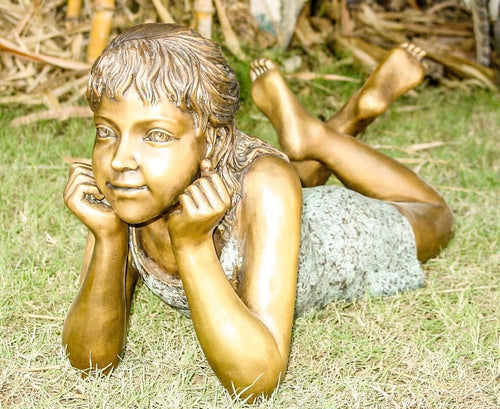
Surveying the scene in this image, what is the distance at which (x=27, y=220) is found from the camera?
149 inches

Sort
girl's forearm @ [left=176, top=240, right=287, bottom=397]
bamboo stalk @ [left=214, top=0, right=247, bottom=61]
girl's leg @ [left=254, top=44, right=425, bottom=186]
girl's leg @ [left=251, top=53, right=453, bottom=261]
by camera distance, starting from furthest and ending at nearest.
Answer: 1. bamboo stalk @ [left=214, top=0, right=247, bottom=61]
2. girl's leg @ [left=254, top=44, right=425, bottom=186]
3. girl's leg @ [left=251, top=53, right=453, bottom=261]
4. girl's forearm @ [left=176, top=240, right=287, bottom=397]

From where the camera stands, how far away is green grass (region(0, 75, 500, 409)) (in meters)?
2.65

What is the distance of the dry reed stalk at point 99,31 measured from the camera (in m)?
4.98

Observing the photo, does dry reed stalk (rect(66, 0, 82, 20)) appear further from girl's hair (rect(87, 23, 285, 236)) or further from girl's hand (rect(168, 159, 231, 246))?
girl's hand (rect(168, 159, 231, 246))

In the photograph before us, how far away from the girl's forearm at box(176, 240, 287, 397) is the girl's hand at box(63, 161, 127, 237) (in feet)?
0.89

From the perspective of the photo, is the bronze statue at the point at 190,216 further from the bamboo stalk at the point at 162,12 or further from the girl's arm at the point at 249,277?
the bamboo stalk at the point at 162,12

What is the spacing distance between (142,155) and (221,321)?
1.74 ft

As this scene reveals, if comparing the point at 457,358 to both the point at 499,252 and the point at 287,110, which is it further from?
the point at 287,110

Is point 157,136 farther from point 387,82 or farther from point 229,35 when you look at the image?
point 229,35

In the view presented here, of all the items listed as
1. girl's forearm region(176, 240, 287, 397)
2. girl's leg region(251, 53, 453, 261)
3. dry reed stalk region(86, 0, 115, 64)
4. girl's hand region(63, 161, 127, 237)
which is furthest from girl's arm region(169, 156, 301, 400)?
dry reed stalk region(86, 0, 115, 64)

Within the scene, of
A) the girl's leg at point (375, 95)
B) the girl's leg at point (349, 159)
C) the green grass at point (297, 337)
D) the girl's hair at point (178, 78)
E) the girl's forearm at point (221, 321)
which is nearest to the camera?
the girl's hair at point (178, 78)

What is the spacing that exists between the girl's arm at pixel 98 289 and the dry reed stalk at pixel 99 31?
104 inches

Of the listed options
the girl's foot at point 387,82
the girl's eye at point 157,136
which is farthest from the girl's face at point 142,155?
the girl's foot at point 387,82

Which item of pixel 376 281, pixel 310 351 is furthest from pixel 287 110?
pixel 310 351
